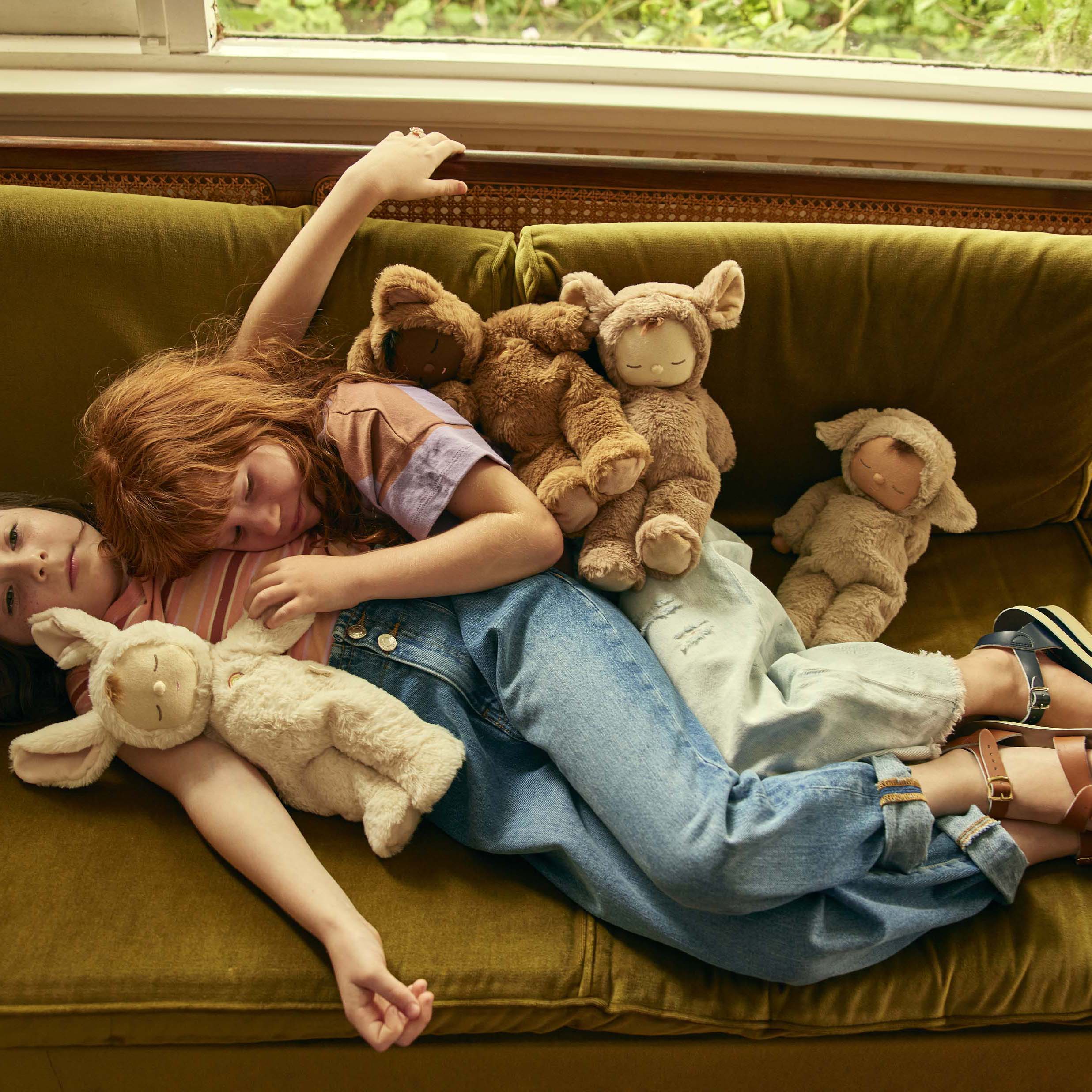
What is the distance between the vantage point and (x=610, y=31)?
174 centimetres

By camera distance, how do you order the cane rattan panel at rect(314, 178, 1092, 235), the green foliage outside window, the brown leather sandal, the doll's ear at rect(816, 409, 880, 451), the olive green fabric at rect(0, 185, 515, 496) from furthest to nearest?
the green foliage outside window → the cane rattan panel at rect(314, 178, 1092, 235) → the doll's ear at rect(816, 409, 880, 451) → the olive green fabric at rect(0, 185, 515, 496) → the brown leather sandal

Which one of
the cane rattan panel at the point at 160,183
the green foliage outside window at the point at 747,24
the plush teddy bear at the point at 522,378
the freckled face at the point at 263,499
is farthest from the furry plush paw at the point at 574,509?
the green foliage outside window at the point at 747,24

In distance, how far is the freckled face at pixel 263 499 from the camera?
43.4 inches

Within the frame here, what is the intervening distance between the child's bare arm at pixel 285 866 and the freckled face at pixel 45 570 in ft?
0.70

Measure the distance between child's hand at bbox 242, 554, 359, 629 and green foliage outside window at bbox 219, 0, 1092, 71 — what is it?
1.20 metres

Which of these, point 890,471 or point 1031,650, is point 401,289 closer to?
point 890,471

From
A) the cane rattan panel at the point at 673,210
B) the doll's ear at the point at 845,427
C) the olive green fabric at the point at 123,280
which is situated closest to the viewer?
the olive green fabric at the point at 123,280

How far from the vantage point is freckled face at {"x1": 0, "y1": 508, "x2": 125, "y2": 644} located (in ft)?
3.59

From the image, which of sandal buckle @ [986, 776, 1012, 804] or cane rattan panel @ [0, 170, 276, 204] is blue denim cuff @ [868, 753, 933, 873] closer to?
sandal buckle @ [986, 776, 1012, 804]

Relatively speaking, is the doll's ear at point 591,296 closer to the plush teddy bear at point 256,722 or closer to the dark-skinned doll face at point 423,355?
the dark-skinned doll face at point 423,355

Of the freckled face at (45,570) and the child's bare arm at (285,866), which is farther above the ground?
the freckled face at (45,570)

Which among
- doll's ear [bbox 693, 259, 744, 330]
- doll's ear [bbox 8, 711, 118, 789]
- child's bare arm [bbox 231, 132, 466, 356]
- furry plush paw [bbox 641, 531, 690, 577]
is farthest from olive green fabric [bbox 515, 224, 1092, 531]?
doll's ear [bbox 8, 711, 118, 789]

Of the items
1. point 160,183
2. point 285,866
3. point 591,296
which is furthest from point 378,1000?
point 160,183

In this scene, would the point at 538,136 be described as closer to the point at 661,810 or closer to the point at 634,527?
the point at 634,527
